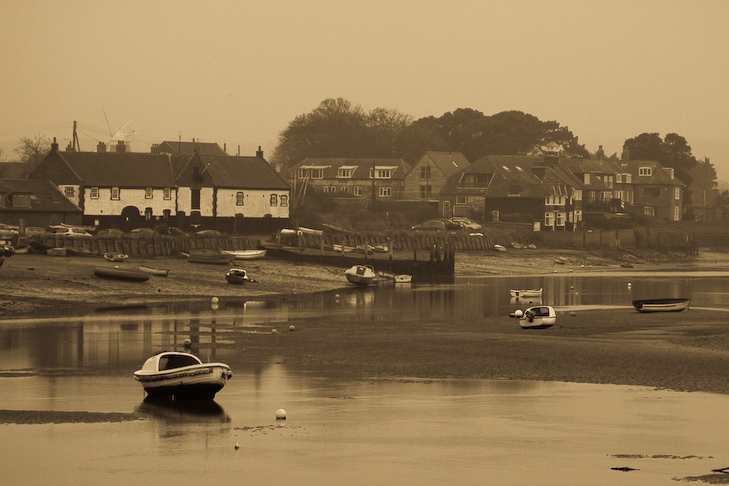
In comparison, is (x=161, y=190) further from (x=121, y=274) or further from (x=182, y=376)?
(x=182, y=376)

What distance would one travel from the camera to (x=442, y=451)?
22406 mm

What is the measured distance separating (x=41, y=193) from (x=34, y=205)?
2743mm

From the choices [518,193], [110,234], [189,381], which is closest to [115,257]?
[110,234]

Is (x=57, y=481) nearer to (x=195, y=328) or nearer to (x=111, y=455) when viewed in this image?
(x=111, y=455)

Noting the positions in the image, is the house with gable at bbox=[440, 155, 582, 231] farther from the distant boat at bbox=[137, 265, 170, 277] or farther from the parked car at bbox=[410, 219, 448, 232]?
the distant boat at bbox=[137, 265, 170, 277]

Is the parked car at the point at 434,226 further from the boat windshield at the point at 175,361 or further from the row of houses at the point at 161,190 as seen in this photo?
the boat windshield at the point at 175,361

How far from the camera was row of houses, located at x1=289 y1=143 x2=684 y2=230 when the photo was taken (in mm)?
125562

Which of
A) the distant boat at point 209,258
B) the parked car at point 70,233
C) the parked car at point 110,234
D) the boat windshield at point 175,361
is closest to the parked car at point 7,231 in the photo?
the parked car at point 70,233

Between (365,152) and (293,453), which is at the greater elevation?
(365,152)

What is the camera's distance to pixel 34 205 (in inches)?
3583

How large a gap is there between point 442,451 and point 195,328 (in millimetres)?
23714

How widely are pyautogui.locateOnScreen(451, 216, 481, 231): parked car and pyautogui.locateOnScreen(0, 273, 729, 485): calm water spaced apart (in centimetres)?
7901

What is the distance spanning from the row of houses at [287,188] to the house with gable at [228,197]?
10 centimetres

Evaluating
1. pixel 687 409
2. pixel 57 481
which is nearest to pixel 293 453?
pixel 57 481
